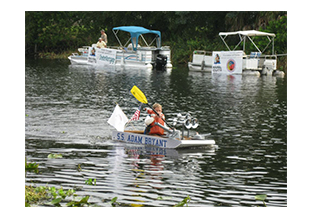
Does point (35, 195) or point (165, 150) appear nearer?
point (35, 195)

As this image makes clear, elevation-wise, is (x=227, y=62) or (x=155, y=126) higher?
(x=227, y=62)

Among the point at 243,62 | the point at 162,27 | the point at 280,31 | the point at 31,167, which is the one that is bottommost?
the point at 31,167

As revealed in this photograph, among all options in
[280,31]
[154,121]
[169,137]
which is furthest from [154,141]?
[280,31]

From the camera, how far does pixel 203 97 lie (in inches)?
1033

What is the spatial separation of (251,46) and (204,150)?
29287 mm

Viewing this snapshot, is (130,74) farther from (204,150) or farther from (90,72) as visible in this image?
(204,150)

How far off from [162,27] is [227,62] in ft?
61.5

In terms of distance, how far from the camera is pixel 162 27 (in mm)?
56844

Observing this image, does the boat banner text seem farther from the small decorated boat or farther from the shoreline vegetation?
the small decorated boat

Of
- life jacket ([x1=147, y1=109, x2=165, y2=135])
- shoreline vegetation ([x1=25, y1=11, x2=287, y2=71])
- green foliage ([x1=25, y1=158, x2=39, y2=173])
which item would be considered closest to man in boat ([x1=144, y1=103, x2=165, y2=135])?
life jacket ([x1=147, y1=109, x2=165, y2=135])

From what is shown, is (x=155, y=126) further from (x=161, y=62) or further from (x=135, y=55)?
(x=135, y=55)

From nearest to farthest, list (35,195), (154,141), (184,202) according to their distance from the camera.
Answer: (184,202), (35,195), (154,141)

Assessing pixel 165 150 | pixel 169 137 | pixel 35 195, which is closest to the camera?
pixel 35 195

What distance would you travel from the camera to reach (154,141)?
50.0ft
